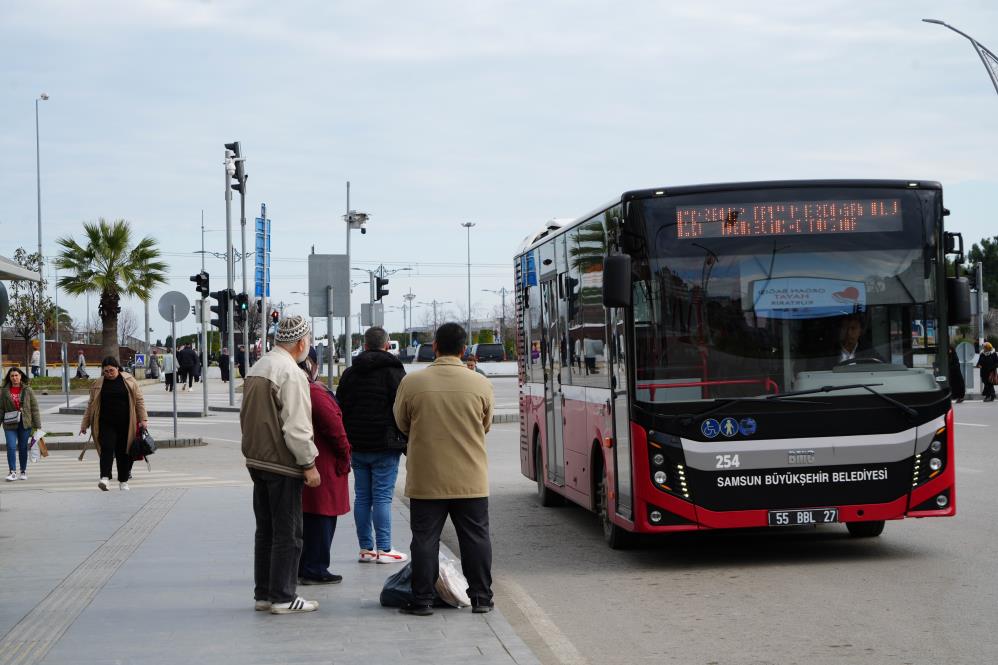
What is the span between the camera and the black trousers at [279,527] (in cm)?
805

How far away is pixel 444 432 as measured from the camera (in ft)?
27.0

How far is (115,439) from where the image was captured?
16750 mm

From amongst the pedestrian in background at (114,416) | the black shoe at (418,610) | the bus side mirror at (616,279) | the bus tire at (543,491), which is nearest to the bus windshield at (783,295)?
the bus side mirror at (616,279)

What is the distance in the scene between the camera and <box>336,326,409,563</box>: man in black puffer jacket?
392 inches

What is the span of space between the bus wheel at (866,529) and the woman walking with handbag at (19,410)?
11459 millimetres

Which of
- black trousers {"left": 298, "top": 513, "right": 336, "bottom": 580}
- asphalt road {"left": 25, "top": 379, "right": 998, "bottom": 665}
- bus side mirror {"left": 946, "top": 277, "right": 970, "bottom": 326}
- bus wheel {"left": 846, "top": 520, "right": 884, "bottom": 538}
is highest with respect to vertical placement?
bus side mirror {"left": 946, "top": 277, "right": 970, "bottom": 326}

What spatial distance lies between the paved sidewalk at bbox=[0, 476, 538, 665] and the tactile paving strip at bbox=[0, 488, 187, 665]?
1 cm

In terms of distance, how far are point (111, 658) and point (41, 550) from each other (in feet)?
16.2

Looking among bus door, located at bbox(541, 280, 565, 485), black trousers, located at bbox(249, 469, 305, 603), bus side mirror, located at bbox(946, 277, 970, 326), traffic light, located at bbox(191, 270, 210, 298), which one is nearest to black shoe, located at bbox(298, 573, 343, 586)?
black trousers, located at bbox(249, 469, 305, 603)

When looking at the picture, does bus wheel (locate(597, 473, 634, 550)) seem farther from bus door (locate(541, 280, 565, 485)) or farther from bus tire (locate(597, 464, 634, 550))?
bus door (locate(541, 280, 565, 485))

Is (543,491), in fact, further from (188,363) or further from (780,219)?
(188,363)

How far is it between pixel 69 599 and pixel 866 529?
21.4ft

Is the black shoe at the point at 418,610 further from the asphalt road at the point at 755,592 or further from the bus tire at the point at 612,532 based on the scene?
the bus tire at the point at 612,532

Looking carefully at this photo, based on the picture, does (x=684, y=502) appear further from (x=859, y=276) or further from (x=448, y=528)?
(x=448, y=528)
